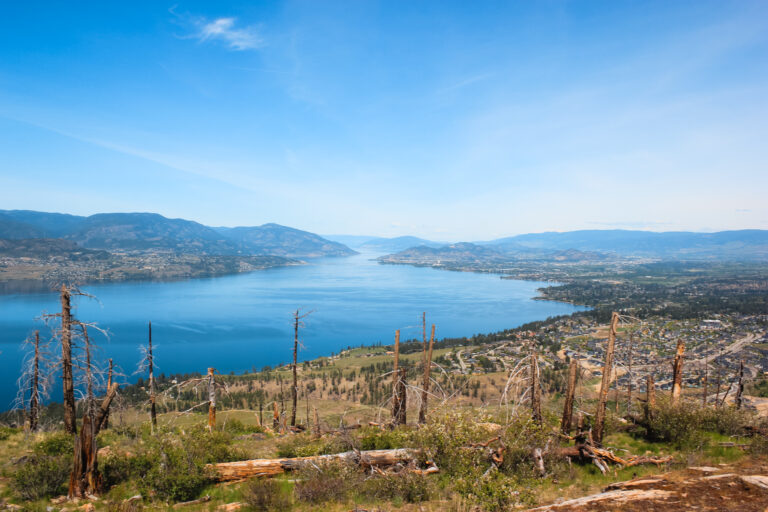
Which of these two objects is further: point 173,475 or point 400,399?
point 400,399

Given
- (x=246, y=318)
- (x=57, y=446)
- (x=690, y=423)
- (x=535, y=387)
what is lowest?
(x=246, y=318)

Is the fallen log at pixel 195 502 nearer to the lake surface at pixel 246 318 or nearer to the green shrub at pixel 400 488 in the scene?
the green shrub at pixel 400 488

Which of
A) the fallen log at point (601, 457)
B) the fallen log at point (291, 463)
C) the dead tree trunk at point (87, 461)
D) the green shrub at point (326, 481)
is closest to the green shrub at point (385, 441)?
the fallen log at point (291, 463)

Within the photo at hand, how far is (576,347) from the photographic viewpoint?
260 feet

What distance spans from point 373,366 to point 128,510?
68.1 m

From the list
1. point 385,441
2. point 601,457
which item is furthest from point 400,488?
point 601,457

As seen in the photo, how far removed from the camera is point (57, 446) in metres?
12.4

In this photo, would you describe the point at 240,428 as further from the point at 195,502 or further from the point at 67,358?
the point at 195,502

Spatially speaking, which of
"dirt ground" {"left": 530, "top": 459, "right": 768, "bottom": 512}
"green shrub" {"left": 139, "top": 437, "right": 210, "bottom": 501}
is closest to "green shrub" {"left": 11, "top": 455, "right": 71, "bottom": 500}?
"green shrub" {"left": 139, "top": 437, "right": 210, "bottom": 501}

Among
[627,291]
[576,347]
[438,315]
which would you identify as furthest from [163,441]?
[627,291]

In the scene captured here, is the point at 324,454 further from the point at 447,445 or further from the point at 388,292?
the point at 388,292

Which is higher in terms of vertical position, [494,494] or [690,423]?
[494,494]

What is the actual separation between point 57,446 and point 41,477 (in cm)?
179

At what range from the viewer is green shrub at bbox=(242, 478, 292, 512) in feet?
34.0
